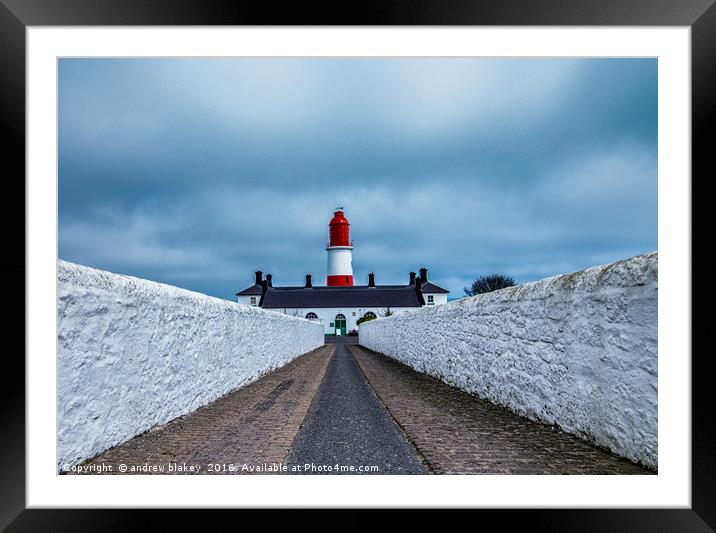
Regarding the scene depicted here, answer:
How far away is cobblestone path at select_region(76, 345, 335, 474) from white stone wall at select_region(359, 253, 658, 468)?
8.15ft

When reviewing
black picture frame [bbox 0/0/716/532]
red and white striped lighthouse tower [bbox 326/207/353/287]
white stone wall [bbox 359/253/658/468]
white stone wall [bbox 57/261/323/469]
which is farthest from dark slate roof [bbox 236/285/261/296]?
black picture frame [bbox 0/0/716/532]

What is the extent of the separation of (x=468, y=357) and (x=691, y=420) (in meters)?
4.16

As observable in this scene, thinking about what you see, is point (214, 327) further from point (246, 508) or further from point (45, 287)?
point (246, 508)

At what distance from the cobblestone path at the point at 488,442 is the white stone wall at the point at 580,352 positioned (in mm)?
154

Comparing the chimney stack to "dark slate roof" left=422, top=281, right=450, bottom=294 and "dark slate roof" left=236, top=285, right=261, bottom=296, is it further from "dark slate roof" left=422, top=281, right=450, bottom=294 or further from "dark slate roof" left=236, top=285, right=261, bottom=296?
"dark slate roof" left=236, top=285, right=261, bottom=296

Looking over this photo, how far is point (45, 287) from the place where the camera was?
2.22 meters

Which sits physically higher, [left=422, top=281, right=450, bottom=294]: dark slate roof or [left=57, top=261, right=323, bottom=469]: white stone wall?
[left=57, top=261, right=323, bottom=469]: white stone wall

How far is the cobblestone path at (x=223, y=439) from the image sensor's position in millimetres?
2840

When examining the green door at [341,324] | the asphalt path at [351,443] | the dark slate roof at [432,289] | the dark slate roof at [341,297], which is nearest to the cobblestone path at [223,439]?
the asphalt path at [351,443]

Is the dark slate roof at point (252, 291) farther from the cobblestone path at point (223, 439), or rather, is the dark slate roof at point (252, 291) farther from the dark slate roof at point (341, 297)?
the cobblestone path at point (223, 439)

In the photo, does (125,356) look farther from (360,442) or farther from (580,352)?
(580,352)

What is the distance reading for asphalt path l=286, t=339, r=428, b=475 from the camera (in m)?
2.69
